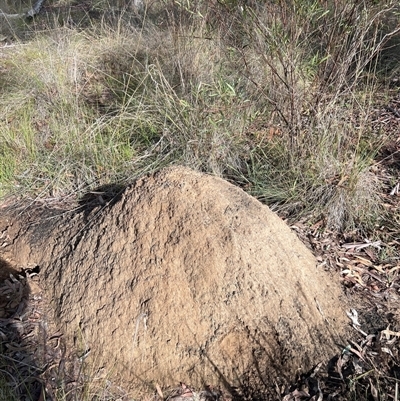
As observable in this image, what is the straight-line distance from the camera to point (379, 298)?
244 centimetres

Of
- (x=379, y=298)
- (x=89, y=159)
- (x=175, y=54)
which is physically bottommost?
(x=379, y=298)

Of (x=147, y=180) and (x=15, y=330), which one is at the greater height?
(x=147, y=180)

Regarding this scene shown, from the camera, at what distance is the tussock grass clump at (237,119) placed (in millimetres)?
2926

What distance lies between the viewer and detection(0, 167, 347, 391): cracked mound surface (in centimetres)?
210

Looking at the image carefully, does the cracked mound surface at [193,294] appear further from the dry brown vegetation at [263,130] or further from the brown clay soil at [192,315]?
the dry brown vegetation at [263,130]

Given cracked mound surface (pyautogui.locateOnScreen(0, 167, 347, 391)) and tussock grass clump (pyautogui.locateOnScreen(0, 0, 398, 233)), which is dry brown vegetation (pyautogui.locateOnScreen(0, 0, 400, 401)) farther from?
cracked mound surface (pyautogui.locateOnScreen(0, 167, 347, 391))

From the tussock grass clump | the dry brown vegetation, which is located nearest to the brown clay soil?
the dry brown vegetation

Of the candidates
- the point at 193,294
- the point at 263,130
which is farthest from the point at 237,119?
the point at 193,294

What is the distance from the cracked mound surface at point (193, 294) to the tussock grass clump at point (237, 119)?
0.85 m

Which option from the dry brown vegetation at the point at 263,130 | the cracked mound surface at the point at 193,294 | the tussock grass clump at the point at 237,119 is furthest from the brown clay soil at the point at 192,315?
the tussock grass clump at the point at 237,119

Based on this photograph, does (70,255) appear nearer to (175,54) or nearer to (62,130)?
(62,130)

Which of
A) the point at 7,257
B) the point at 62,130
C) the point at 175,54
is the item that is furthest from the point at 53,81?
the point at 7,257

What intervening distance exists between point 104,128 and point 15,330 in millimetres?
1796

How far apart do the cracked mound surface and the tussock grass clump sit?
854 mm
